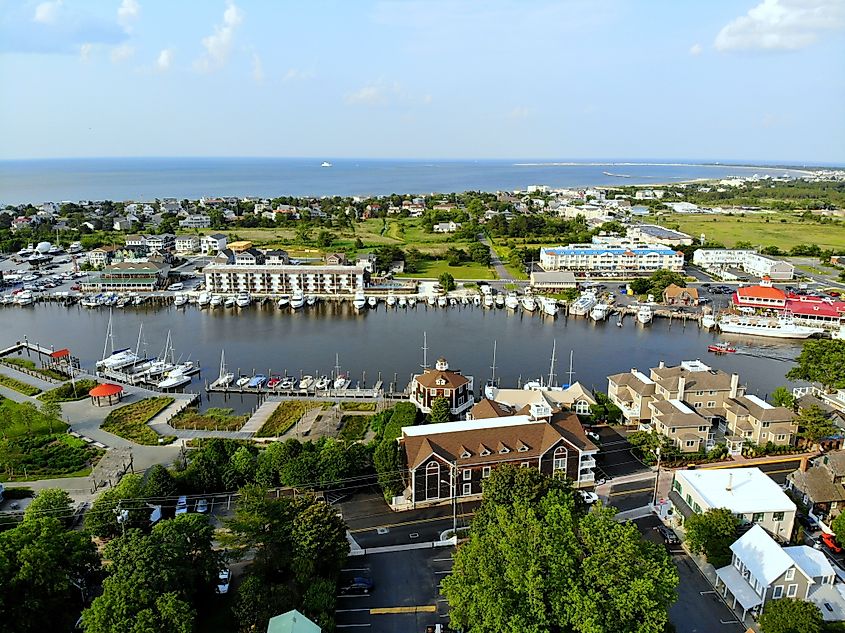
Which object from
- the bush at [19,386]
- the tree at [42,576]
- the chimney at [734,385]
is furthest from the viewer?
the bush at [19,386]

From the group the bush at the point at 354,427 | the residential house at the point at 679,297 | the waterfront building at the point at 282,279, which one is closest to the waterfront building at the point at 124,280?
the waterfront building at the point at 282,279

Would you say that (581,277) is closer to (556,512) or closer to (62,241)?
(556,512)

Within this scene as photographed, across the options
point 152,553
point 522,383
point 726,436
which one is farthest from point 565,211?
point 152,553

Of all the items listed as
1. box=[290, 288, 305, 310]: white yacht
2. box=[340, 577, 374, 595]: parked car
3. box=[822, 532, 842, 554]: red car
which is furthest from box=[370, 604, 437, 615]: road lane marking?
box=[290, 288, 305, 310]: white yacht

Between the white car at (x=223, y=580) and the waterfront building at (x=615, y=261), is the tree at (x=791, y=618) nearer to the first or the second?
the white car at (x=223, y=580)

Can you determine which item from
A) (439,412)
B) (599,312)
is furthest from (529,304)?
(439,412)
